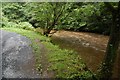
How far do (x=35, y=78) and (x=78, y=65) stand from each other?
1689 millimetres

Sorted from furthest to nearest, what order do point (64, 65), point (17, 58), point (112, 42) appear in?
point (17, 58) → point (64, 65) → point (112, 42)

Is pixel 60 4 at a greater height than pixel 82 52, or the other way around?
pixel 60 4

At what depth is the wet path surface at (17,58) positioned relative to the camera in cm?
740

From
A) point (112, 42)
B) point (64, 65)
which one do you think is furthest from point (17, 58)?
point (112, 42)

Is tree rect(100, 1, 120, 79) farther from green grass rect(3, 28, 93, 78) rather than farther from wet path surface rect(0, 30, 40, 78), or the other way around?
wet path surface rect(0, 30, 40, 78)

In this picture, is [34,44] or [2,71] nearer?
[2,71]

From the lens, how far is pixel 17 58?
8.43 meters

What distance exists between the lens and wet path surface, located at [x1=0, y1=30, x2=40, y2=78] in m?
7.40

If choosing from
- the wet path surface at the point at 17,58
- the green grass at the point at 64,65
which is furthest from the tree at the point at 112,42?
the wet path surface at the point at 17,58

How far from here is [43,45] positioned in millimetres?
10031

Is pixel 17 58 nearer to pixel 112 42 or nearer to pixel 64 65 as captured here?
pixel 64 65

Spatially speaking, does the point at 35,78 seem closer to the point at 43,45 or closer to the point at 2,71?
the point at 2,71

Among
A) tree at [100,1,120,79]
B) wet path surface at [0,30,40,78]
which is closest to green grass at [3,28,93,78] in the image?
wet path surface at [0,30,40,78]

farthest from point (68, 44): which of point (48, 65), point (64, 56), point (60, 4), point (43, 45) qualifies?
point (48, 65)
